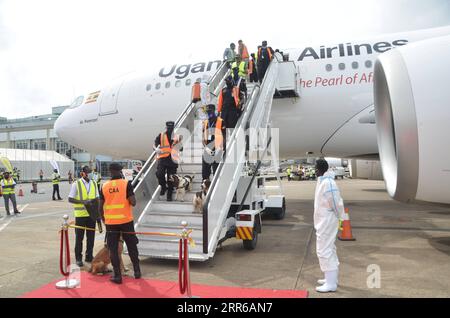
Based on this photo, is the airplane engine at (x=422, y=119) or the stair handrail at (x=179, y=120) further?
the stair handrail at (x=179, y=120)

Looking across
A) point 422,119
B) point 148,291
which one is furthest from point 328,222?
point 148,291

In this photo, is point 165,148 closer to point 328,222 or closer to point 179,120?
point 179,120

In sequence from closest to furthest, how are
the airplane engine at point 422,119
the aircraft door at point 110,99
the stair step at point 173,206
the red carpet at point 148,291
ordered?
the red carpet at point 148,291, the airplane engine at point 422,119, the stair step at point 173,206, the aircraft door at point 110,99

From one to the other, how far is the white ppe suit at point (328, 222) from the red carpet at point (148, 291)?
49cm

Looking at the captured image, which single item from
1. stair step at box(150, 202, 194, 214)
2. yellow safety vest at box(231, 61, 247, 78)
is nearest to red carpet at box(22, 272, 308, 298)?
stair step at box(150, 202, 194, 214)

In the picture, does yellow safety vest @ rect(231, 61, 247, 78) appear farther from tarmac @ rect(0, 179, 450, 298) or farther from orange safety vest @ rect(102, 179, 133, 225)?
orange safety vest @ rect(102, 179, 133, 225)

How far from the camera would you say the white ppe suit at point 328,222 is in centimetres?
466

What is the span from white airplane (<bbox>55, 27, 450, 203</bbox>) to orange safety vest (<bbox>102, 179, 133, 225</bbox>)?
12.9 ft

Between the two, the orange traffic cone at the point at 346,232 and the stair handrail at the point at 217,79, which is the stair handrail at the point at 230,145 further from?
the orange traffic cone at the point at 346,232

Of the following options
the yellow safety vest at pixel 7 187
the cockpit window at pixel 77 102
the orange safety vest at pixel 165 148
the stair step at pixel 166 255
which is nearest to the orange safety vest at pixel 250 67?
the orange safety vest at pixel 165 148

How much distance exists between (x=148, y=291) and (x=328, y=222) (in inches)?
95.8

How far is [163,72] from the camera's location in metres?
12.0

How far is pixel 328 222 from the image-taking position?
4.69 metres

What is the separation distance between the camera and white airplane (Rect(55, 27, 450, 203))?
523 centimetres
